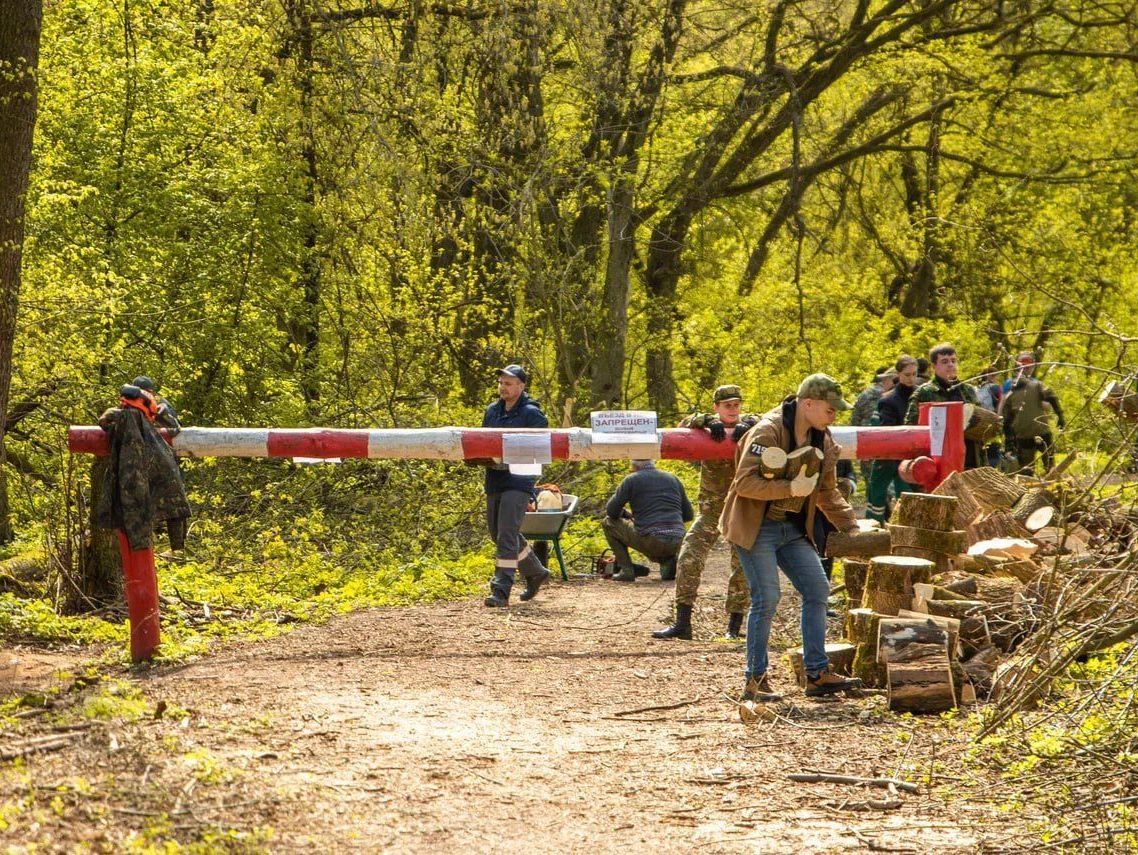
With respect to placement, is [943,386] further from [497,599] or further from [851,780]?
[851,780]

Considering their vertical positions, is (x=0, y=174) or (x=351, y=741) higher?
(x=0, y=174)

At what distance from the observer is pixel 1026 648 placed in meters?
6.26

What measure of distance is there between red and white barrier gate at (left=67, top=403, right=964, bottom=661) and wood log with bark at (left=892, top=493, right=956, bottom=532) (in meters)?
0.77

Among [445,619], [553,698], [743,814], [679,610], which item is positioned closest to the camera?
[743,814]

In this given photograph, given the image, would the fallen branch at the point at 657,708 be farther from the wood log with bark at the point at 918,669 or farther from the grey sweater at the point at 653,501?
the grey sweater at the point at 653,501

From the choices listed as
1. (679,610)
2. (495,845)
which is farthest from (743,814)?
(679,610)

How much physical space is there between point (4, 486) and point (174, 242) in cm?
386

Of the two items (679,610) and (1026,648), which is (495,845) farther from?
(679,610)

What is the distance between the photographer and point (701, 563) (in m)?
10.4

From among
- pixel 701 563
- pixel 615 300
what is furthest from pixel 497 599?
pixel 615 300

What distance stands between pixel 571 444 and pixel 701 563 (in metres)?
1.31

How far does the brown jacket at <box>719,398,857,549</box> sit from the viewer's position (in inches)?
311

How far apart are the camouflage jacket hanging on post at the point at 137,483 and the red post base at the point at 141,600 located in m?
0.11

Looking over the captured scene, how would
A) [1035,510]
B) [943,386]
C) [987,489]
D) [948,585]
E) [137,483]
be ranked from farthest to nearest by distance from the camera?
[943,386]
[987,489]
[1035,510]
[948,585]
[137,483]
